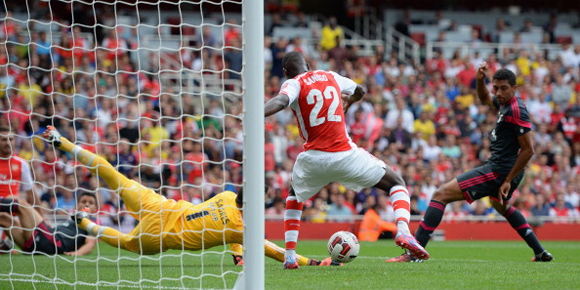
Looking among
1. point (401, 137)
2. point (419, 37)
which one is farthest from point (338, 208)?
point (419, 37)

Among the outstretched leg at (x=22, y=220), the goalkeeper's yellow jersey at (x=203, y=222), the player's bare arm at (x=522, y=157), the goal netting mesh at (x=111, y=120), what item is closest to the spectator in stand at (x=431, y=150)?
the goal netting mesh at (x=111, y=120)

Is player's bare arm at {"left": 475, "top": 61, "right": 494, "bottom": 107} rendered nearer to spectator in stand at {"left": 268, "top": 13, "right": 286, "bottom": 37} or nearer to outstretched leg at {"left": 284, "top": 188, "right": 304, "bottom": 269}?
outstretched leg at {"left": 284, "top": 188, "right": 304, "bottom": 269}

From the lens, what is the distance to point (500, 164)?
797 cm

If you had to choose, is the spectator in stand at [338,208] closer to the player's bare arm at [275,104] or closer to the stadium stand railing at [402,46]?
the stadium stand railing at [402,46]

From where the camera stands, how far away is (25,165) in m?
10.3

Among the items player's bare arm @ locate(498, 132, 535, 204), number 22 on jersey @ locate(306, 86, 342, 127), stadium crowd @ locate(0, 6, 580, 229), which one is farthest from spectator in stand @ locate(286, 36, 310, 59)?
number 22 on jersey @ locate(306, 86, 342, 127)

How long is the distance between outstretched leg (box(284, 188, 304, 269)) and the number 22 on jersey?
0.80 meters

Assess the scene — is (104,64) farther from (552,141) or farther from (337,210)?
(552,141)

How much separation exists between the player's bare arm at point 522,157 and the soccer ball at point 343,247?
5.86 feet

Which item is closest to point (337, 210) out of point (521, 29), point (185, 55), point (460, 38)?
point (185, 55)

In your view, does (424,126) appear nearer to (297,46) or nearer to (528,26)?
(297,46)

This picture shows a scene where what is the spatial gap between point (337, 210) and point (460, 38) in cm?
871

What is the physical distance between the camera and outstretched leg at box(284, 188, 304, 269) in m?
7.25

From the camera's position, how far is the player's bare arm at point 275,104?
6273mm
